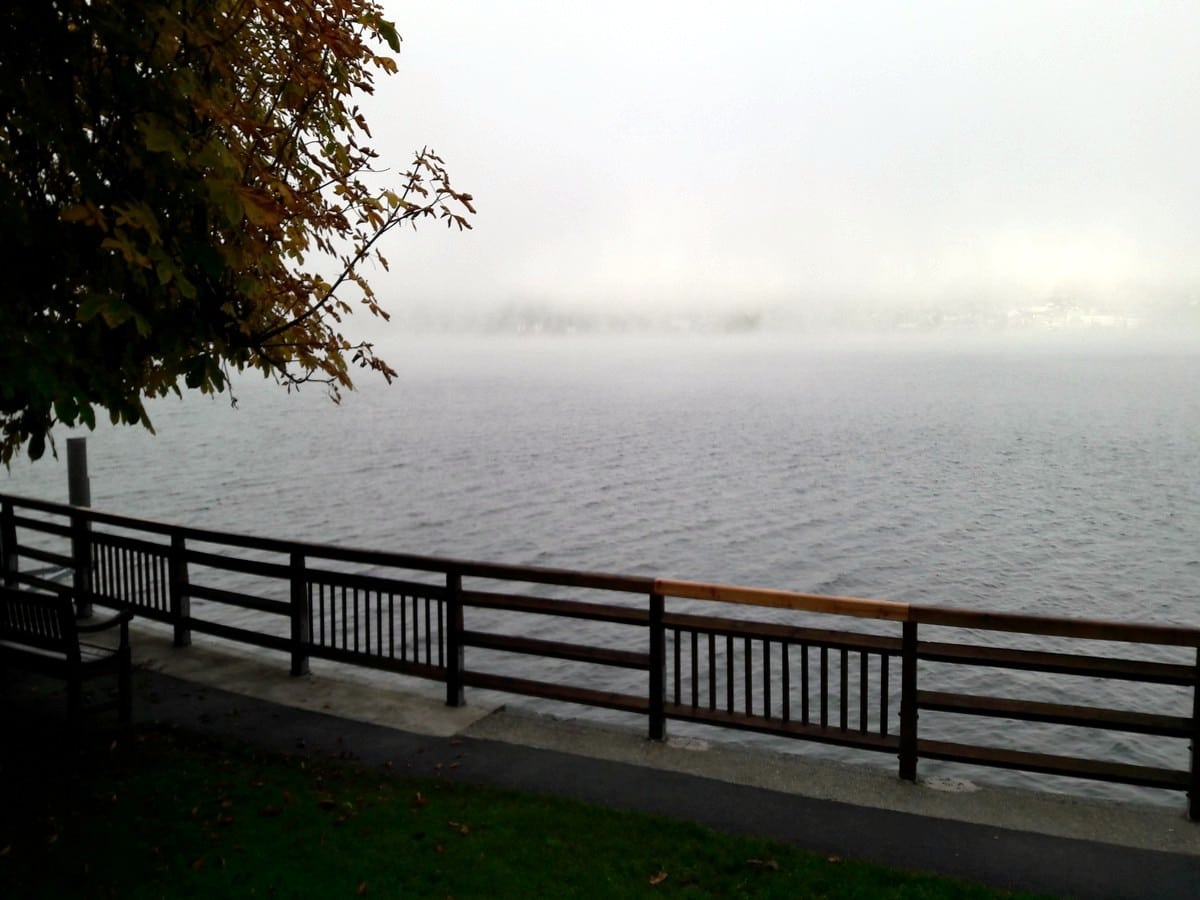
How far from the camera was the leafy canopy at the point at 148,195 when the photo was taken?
Result: 5066mm

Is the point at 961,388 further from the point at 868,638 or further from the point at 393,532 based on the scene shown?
the point at 868,638

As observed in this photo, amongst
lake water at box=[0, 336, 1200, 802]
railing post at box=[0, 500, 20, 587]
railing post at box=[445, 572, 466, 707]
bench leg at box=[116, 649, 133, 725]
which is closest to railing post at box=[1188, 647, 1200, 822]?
railing post at box=[445, 572, 466, 707]

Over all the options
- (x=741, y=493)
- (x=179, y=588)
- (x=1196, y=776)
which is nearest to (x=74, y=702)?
(x=179, y=588)

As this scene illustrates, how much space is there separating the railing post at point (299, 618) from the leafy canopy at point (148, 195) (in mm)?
2931

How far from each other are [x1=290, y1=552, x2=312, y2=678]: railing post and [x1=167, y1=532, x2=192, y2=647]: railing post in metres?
1.51

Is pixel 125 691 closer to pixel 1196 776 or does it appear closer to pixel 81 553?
pixel 81 553

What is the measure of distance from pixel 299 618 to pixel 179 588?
179 cm

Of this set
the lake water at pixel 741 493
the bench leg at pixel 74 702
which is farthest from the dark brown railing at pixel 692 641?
the lake water at pixel 741 493

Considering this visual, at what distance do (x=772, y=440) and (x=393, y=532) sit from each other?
3201 centimetres

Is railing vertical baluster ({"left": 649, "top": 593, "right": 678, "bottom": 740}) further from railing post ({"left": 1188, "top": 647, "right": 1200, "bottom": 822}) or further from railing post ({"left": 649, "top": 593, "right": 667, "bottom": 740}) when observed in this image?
railing post ({"left": 1188, "top": 647, "right": 1200, "bottom": 822})

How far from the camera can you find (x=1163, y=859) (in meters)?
6.05

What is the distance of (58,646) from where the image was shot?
298 inches

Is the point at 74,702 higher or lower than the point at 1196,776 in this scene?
higher

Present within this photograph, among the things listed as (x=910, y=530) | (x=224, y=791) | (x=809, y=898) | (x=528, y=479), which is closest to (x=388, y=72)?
(x=224, y=791)
